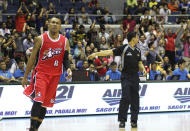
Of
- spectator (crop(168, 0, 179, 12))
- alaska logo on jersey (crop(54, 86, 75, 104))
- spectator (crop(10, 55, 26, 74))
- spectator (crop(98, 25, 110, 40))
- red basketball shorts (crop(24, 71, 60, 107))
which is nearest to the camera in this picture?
red basketball shorts (crop(24, 71, 60, 107))

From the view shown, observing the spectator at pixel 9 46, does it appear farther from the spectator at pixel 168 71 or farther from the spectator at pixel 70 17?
the spectator at pixel 168 71

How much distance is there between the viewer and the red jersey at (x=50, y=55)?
7762 millimetres

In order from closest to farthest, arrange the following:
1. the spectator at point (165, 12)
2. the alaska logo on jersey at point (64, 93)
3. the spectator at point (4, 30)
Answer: the alaska logo on jersey at point (64, 93) → the spectator at point (4, 30) → the spectator at point (165, 12)

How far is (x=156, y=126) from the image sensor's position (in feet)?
33.6

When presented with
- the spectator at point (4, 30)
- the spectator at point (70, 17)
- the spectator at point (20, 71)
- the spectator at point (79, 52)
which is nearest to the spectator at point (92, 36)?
the spectator at point (79, 52)

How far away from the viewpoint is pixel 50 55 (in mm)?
7812

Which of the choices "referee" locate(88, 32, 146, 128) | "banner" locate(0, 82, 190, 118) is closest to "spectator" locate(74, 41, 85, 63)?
"banner" locate(0, 82, 190, 118)

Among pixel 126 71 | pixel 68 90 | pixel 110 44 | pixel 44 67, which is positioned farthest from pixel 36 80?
pixel 110 44

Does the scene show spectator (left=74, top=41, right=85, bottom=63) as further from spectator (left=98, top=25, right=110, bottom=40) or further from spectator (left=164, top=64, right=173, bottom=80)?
spectator (left=164, top=64, right=173, bottom=80)

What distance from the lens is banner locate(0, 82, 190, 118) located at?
39.0ft

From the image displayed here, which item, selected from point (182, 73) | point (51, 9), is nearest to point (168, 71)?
point (182, 73)

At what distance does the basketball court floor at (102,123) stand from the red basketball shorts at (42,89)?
2084mm

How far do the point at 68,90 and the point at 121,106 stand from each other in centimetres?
273

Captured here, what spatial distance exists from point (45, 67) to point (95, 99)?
4974 mm
